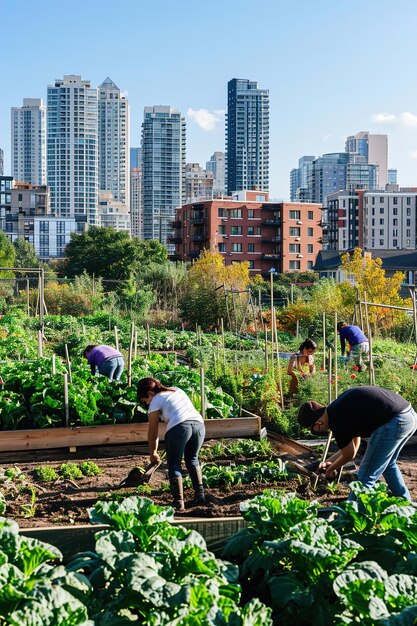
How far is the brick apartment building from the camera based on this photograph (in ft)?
262

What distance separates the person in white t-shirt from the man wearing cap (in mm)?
1069


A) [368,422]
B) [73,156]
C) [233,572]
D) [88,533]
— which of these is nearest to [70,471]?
[88,533]

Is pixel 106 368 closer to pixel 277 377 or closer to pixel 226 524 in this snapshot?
pixel 277 377

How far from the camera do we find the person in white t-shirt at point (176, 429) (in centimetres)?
632

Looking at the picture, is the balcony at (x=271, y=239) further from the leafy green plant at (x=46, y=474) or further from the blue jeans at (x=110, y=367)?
the leafy green plant at (x=46, y=474)

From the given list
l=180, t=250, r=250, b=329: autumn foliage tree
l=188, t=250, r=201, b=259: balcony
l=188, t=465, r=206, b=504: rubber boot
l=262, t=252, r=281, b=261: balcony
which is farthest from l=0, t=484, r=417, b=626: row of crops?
l=262, t=252, r=281, b=261: balcony

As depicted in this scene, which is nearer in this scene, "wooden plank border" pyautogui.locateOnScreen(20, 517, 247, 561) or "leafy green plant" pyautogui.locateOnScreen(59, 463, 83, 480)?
"wooden plank border" pyautogui.locateOnScreen(20, 517, 247, 561)

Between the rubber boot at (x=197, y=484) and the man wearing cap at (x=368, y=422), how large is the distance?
3.85 feet

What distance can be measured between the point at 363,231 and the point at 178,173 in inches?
2860

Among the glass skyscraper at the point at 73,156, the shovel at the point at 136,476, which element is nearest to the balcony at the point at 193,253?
the shovel at the point at 136,476

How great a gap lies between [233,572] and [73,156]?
196923mm

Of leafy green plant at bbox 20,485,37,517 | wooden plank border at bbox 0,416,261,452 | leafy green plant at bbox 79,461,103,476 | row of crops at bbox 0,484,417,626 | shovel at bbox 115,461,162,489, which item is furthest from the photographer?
wooden plank border at bbox 0,416,261,452

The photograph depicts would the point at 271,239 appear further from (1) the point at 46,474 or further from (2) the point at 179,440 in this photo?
(2) the point at 179,440

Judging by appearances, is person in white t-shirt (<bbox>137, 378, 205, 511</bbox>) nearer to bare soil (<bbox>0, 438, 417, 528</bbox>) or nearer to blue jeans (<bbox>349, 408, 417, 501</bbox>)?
bare soil (<bbox>0, 438, 417, 528</bbox>)
